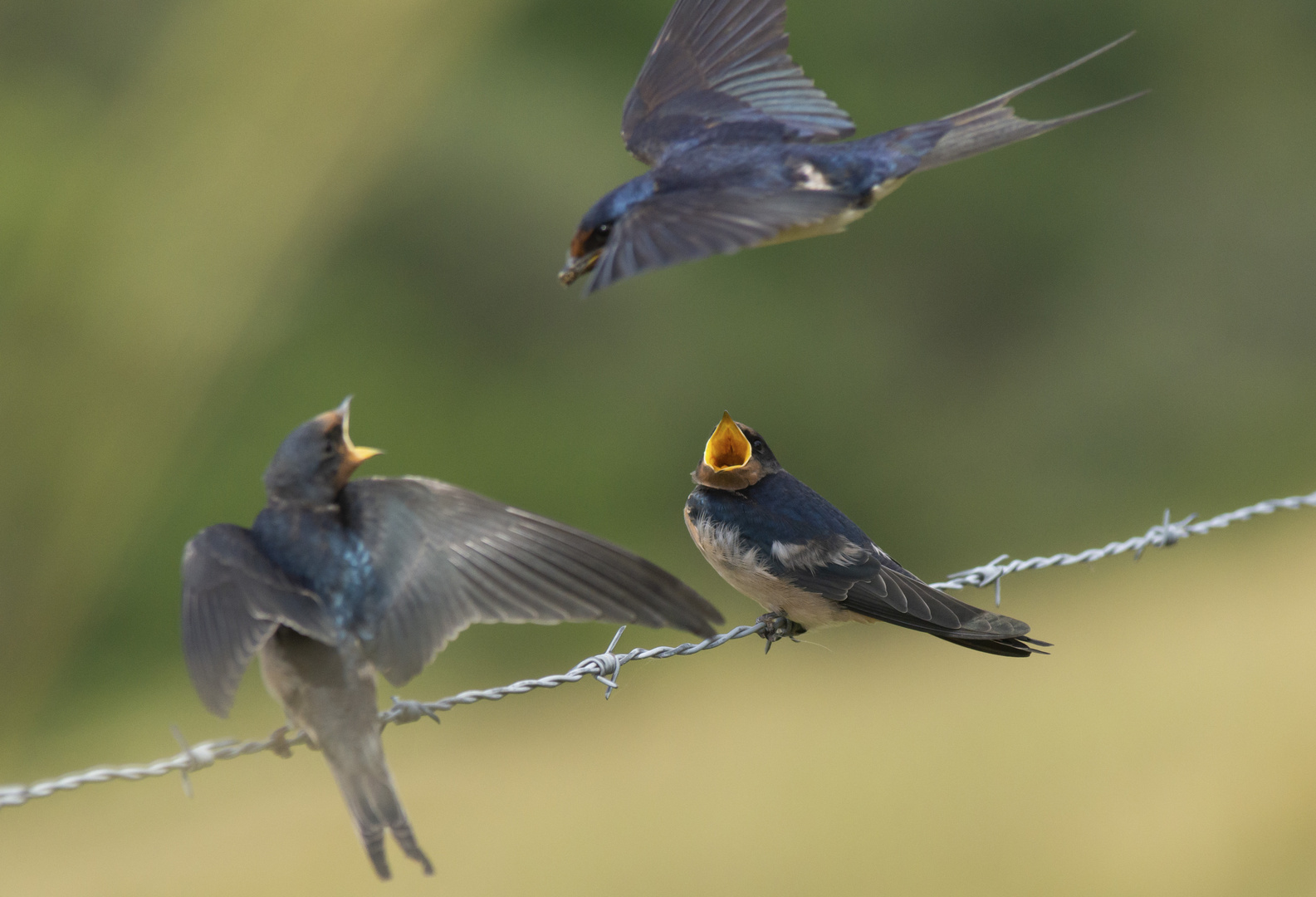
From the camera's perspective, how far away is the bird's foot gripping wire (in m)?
4.04

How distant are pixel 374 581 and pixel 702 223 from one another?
3.39 feet

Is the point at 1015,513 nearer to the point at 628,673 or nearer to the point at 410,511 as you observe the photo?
the point at 628,673

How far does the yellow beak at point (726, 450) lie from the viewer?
157 inches

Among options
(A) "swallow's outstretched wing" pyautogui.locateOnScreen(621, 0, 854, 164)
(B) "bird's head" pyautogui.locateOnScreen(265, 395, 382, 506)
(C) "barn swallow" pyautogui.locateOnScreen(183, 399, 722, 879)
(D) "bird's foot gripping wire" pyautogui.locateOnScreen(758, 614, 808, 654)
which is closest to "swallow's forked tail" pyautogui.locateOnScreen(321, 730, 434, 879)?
(C) "barn swallow" pyautogui.locateOnScreen(183, 399, 722, 879)

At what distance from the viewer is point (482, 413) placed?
9.85 m

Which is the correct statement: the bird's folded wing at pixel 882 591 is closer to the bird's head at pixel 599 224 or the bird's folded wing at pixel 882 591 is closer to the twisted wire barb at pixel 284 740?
the twisted wire barb at pixel 284 740

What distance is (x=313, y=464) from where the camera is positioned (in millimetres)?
3117

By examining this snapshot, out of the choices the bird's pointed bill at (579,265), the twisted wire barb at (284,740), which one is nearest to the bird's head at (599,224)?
the bird's pointed bill at (579,265)

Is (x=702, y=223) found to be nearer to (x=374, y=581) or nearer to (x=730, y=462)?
→ (x=374, y=581)

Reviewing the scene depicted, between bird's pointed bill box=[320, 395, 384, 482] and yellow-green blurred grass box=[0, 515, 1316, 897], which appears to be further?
yellow-green blurred grass box=[0, 515, 1316, 897]

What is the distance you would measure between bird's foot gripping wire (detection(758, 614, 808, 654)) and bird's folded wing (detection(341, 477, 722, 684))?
2.98 feet

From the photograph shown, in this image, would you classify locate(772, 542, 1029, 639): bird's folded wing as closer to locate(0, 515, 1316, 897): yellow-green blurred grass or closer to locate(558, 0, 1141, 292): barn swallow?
locate(558, 0, 1141, 292): barn swallow

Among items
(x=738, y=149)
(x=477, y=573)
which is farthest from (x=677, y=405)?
(x=477, y=573)

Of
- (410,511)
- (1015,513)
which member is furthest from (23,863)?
(1015,513)
